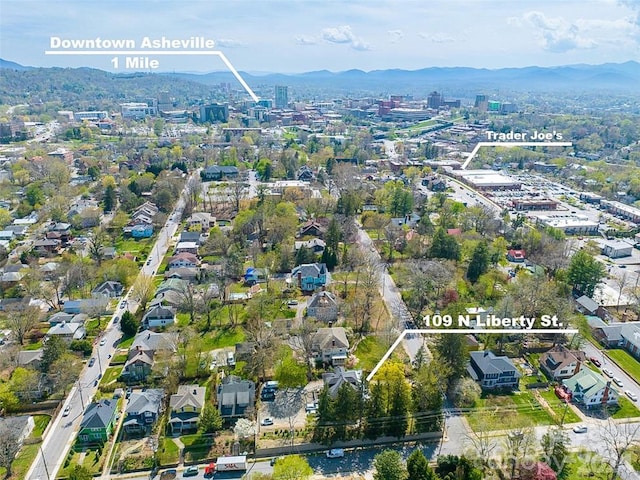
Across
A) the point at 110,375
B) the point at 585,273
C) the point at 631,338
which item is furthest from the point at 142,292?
the point at 585,273

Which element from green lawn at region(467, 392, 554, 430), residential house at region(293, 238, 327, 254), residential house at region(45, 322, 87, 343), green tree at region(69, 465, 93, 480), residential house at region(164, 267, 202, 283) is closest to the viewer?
green tree at region(69, 465, 93, 480)

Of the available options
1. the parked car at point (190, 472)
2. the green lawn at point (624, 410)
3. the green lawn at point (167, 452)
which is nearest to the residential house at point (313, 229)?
the green lawn at point (167, 452)

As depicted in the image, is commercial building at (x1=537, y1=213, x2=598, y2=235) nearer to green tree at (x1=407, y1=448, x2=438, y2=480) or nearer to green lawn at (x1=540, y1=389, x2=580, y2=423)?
green lawn at (x1=540, y1=389, x2=580, y2=423)

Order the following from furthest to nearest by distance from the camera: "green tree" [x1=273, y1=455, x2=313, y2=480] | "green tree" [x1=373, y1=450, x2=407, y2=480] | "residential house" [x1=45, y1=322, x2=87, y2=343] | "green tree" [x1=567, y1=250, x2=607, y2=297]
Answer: "green tree" [x1=567, y1=250, x2=607, y2=297] < "residential house" [x1=45, y1=322, x2=87, y2=343] < "green tree" [x1=273, y1=455, x2=313, y2=480] < "green tree" [x1=373, y1=450, x2=407, y2=480]

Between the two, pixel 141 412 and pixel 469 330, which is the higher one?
pixel 469 330

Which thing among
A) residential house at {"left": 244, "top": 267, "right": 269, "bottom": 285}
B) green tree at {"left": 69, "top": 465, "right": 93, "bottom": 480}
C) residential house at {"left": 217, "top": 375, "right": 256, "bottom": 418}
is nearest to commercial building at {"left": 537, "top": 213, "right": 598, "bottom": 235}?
residential house at {"left": 244, "top": 267, "right": 269, "bottom": 285}

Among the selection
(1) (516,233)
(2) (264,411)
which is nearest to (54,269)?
(2) (264,411)

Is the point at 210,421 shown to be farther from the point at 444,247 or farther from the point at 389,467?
the point at 444,247
